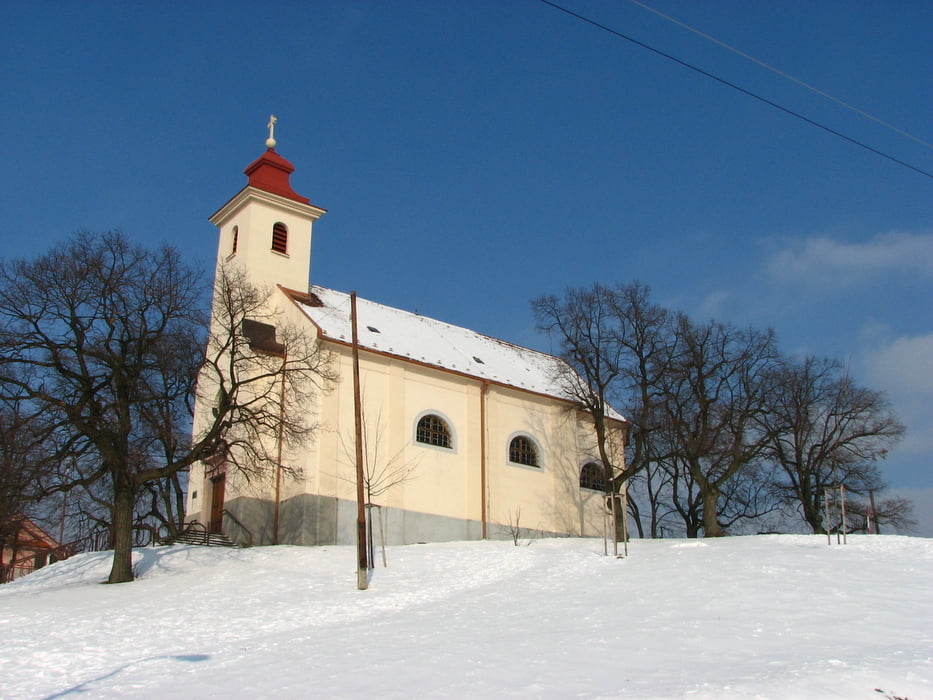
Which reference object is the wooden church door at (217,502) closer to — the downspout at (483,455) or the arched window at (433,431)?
the arched window at (433,431)

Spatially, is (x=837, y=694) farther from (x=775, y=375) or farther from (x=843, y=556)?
(x=775, y=375)

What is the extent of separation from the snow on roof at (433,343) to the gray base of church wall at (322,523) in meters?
5.15

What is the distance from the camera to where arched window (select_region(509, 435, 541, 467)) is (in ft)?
108

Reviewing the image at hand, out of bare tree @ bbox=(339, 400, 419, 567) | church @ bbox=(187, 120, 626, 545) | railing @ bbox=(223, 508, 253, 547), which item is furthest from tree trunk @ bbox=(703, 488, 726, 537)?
railing @ bbox=(223, 508, 253, 547)

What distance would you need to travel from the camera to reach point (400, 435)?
2977cm

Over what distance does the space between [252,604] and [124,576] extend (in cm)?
513

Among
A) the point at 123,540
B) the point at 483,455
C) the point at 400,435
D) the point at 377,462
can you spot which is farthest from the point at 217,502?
the point at 483,455

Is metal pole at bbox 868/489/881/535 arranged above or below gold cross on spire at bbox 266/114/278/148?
below

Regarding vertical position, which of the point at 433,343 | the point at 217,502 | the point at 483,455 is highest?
the point at 433,343

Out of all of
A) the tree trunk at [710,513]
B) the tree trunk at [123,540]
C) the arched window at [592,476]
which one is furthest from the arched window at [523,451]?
the tree trunk at [123,540]

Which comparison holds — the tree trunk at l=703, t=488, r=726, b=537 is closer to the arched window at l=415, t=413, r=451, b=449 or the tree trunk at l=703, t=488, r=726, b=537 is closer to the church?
the church

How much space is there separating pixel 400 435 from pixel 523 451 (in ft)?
18.1

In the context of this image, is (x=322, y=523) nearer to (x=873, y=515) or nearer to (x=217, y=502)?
(x=217, y=502)

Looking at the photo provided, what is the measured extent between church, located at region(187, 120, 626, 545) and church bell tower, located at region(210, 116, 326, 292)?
0.15ft
